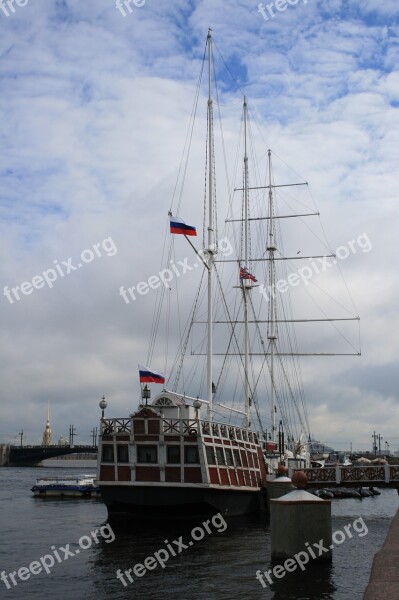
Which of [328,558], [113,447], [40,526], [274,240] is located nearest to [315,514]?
[328,558]

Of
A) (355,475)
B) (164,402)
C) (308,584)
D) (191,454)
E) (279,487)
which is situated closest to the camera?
(308,584)

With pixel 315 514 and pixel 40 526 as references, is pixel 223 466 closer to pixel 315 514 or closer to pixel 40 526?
pixel 40 526

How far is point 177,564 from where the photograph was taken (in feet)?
90.4

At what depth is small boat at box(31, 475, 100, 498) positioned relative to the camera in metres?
71.7

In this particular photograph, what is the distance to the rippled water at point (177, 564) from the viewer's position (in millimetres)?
22125

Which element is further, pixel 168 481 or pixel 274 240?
pixel 274 240

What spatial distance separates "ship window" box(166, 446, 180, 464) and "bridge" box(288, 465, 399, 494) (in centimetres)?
1715

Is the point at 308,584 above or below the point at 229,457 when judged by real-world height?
below

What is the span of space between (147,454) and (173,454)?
1.48m

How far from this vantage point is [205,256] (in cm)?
5047

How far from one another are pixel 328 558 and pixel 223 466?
1696cm

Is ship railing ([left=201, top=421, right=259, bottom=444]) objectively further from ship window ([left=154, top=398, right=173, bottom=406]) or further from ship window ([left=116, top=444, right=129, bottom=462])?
ship window ([left=116, top=444, right=129, bottom=462])

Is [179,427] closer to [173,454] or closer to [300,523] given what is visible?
[173,454]

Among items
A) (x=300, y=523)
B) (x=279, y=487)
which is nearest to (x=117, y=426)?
(x=279, y=487)
